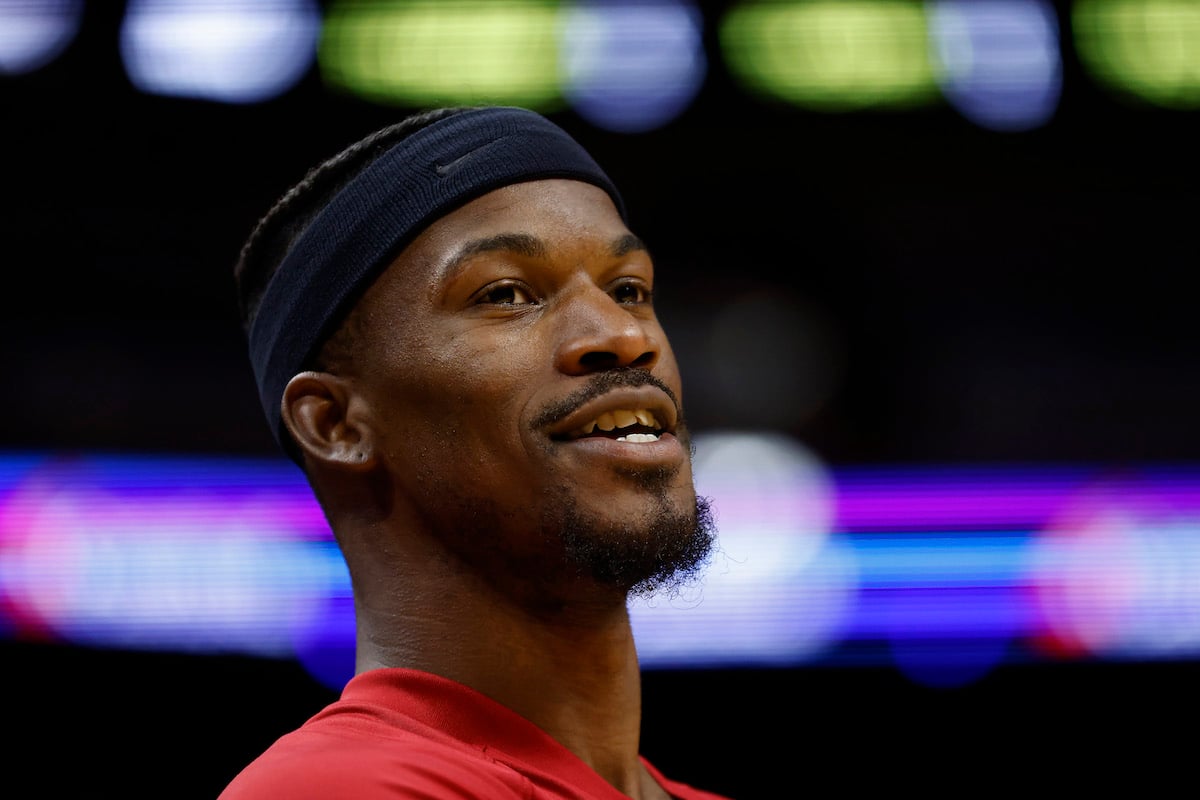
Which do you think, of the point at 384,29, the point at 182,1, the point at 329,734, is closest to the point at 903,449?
the point at 384,29

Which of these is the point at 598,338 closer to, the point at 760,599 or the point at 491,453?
the point at 491,453

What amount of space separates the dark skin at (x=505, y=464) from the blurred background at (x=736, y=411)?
7.97 ft

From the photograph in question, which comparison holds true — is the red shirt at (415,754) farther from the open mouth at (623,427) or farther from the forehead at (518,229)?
the forehead at (518,229)

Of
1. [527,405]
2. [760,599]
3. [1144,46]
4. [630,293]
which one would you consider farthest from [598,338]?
[1144,46]

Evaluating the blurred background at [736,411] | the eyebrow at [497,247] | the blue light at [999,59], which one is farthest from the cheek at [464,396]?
the blue light at [999,59]

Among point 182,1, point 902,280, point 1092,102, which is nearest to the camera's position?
point 182,1

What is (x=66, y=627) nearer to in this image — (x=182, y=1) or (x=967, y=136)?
(x=182, y=1)

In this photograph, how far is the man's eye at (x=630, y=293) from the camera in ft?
7.36

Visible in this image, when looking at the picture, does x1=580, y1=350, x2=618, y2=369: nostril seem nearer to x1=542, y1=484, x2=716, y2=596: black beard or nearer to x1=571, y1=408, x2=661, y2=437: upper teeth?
x1=571, y1=408, x2=661, y2=437: upper teeth

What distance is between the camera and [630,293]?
2271 millimetres

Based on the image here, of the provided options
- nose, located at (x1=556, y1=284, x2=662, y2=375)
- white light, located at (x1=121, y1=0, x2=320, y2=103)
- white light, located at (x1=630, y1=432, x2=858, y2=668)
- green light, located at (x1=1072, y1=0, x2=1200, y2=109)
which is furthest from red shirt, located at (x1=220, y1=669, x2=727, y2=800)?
green light, located at (x1=1072, y1=0, x2=1200, y2=109)

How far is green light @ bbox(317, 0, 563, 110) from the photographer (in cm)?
454

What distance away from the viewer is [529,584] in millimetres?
2010

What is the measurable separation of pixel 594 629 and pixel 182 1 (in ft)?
10.3
